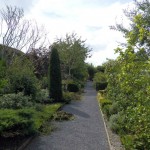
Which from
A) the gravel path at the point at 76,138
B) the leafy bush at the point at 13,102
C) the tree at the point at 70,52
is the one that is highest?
the tree at the point at 70,52

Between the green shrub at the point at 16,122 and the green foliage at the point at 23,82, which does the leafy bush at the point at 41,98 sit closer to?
the green foliage at the point at 23,82

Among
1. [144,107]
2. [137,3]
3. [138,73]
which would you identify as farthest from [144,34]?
[137,3]

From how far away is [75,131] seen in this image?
408 inches

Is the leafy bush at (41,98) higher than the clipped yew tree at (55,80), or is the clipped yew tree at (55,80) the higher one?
the clipped yew tree at (55,80)

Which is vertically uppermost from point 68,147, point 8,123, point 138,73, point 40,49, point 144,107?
point 40,49

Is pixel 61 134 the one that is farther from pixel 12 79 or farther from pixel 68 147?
pixel 12 79

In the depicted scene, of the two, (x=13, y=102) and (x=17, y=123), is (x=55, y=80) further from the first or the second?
(x=17, y=123)

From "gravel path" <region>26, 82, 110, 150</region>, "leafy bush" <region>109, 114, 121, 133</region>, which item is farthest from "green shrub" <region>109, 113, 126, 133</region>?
"gravel path" <region>26, 82, 110, 150</region>

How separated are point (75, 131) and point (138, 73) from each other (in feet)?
19.6

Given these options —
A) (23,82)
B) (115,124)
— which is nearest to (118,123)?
(115,124)

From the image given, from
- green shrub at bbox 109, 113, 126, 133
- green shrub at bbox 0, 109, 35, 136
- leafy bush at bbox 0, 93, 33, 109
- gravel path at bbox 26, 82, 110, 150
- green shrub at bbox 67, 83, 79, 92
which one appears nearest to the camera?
green shrub at bbox 0, 109, 35, 136

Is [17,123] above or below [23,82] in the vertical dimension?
below

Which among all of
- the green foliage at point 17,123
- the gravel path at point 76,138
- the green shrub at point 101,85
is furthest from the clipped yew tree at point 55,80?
the green shrub at point 101,85

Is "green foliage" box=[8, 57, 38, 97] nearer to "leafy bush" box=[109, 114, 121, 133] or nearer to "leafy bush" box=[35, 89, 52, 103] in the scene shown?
"leafy bush" box=[35, 89, 52, 103]
